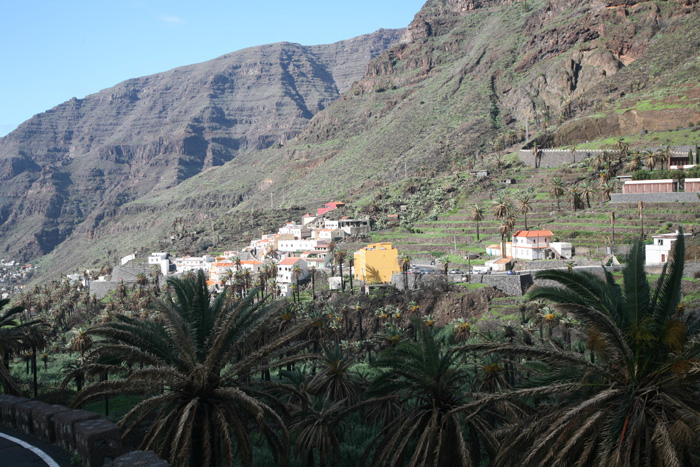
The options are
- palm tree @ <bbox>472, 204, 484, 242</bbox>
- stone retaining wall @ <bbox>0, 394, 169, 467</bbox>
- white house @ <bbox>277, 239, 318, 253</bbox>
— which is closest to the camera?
stone retaining wall @ <bbox>0, 394, 169, 467</bbox>

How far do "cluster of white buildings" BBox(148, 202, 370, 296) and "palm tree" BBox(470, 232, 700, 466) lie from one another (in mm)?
65088

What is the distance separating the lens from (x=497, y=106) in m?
143

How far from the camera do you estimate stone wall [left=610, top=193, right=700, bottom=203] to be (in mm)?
65938

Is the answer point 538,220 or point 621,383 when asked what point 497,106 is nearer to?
point 538,220

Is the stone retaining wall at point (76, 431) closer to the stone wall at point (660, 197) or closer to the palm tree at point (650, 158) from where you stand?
the stone wall at point (660, 197)

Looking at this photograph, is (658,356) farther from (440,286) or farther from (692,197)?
(692,197)

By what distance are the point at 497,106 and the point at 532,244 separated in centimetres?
8600

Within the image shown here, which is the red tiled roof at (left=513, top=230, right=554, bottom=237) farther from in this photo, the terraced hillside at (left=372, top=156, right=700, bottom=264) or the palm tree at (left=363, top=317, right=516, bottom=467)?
the palm tree at (left=363, top=317, right=516, bottom=467)

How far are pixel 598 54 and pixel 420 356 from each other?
12716cm

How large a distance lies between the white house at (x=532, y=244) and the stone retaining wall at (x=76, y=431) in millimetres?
54637

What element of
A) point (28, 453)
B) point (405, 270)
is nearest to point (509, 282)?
point (405, 270)

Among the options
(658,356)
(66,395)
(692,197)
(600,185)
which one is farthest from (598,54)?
(658,356)

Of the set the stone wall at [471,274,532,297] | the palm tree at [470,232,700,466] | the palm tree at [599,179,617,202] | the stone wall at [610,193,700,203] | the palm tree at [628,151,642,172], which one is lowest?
the stone wall at [471,274,532,297]

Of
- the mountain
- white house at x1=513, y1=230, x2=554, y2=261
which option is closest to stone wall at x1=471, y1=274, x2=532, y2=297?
white house at x1=513, y1=230, x2=554, y2=261
